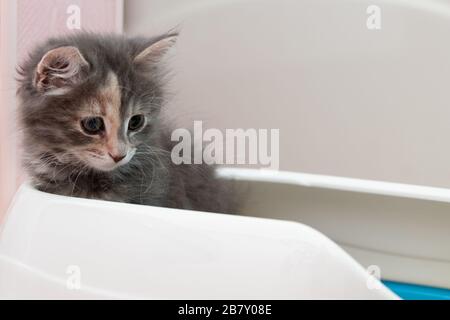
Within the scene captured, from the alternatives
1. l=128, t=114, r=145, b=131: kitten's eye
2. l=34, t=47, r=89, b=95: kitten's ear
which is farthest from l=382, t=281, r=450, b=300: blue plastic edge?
l=34, t=47, r=89, b=95: kitten's ear

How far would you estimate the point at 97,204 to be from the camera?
32.8 inches

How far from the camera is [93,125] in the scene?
944mm

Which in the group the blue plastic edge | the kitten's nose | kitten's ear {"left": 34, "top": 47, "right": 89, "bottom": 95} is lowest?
the blue plastic edge

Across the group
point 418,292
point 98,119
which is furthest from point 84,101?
point 418,292

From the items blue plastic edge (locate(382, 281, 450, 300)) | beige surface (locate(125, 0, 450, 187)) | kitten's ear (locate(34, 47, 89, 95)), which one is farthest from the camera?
beige surface (locate(125, 0, 450, 187))

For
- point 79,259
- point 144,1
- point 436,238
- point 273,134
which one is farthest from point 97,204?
point 144,1

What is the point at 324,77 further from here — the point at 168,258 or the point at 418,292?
the point at 168,258

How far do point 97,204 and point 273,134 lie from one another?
994 mm

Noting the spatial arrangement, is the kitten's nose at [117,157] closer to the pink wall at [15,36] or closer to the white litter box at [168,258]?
the white litter box at [168,258]

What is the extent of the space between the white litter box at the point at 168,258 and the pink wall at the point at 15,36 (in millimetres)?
339

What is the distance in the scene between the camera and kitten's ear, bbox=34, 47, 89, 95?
0.89m

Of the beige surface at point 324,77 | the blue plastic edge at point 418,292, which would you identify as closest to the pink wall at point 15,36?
the beige surface at point 324,77

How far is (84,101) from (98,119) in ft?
0.12

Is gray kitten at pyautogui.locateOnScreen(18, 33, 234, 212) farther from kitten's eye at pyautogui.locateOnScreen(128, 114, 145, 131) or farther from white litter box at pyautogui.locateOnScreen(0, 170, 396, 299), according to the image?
white litter box at pyautogui.locateOnScreen(0, 170, 396, 299)
